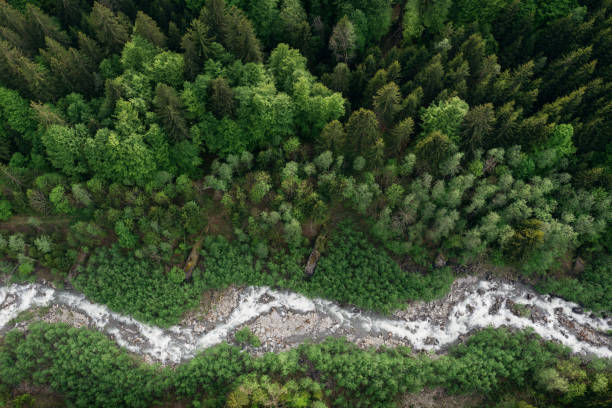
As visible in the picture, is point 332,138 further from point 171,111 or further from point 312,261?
point 171,111

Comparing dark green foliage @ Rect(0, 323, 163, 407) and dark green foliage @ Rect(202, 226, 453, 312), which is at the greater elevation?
dark green foliage @ Rect(202, 226, 453, 312)

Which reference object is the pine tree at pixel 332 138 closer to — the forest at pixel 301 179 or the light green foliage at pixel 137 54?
the forest at pixel 301 179

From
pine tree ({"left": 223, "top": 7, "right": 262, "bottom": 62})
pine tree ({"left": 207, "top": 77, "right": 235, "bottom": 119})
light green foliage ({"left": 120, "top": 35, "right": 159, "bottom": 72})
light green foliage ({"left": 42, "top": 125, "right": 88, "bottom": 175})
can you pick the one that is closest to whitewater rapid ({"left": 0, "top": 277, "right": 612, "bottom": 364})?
light green foliage ({"left": 42, "top": 125, "right": 88, "bottom": 175})

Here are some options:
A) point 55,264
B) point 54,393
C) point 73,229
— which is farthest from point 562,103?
point 54,393

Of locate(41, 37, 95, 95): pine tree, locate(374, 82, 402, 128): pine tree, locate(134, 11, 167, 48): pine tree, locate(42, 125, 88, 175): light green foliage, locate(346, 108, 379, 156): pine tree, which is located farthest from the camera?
locate(41, 37, 95, 95): pine tree

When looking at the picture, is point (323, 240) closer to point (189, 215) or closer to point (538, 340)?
point (189, 215)

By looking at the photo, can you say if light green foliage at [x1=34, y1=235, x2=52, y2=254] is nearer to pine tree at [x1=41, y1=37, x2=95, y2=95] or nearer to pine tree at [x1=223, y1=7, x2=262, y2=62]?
pine tree at [x1=41, y1=37, x2=95, y2=95]

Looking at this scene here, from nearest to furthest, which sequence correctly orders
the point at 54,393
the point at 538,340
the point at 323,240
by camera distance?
the point at 54,393
the point at 538,340
the point at 323,240

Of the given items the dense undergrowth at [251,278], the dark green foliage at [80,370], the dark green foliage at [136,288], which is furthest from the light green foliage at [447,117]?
the dark green foliage at [80,370]
